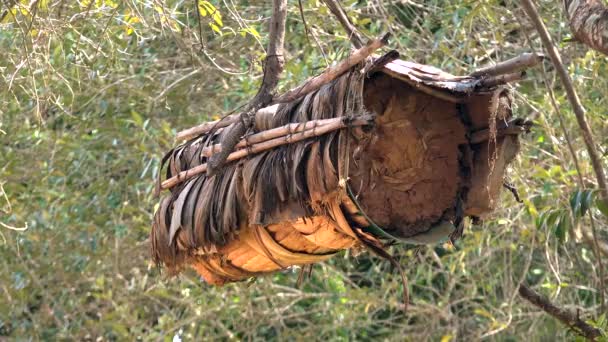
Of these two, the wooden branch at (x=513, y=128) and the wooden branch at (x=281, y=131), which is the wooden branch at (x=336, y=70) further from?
the wooden branch at (x=513, y=128)

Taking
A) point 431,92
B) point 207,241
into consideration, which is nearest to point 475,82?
point 431,92

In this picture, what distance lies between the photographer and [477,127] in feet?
4.54

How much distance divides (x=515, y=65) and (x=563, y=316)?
933 mm

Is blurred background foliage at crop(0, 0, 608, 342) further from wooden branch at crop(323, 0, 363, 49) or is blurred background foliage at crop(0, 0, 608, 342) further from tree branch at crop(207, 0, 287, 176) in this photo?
tree branch at crop(207, 0, 287, 176)

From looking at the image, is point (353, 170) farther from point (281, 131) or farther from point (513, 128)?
point (513, 128)

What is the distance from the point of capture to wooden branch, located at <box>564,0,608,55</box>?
1543mm

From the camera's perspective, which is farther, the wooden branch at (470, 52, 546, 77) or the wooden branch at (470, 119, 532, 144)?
the wooden branch at (470, 119, 532, 144)

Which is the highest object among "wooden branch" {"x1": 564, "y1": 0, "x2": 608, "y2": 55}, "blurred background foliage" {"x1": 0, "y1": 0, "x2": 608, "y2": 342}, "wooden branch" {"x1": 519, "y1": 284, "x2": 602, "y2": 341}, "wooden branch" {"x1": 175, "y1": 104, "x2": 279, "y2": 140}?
"wooden branch" {"x1": 564, "y1": 0, "x2": 608, "y2": 55}

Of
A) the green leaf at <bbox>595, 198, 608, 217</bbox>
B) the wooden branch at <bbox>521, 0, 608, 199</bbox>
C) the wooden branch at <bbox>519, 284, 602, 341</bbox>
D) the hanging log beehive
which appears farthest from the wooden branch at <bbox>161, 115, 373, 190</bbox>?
the wooden branch at <bbox>519, 284, 602, 341</bbox>

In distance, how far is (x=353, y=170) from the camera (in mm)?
1346

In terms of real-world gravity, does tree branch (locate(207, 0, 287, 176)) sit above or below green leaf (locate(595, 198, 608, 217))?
above

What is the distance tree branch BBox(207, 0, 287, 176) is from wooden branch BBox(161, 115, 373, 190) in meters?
0.02

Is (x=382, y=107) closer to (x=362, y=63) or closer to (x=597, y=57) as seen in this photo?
(x=362, y=63)

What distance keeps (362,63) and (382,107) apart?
146mm
